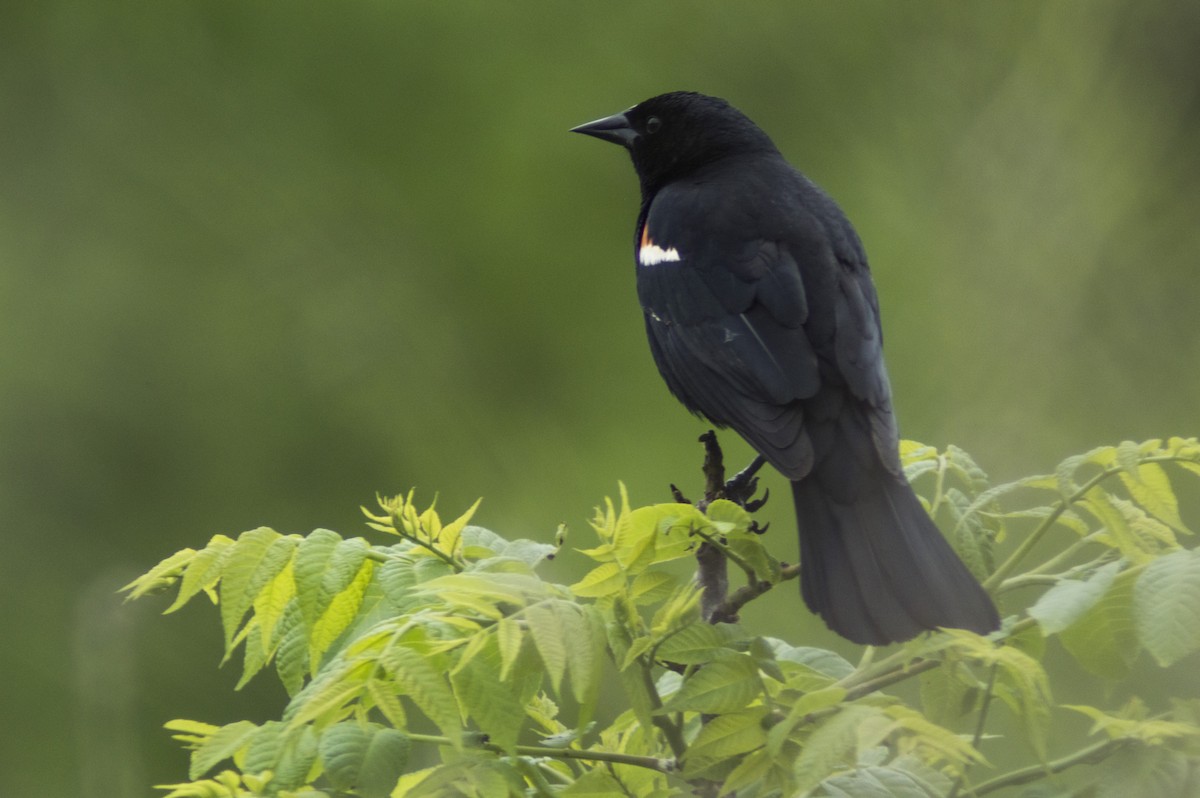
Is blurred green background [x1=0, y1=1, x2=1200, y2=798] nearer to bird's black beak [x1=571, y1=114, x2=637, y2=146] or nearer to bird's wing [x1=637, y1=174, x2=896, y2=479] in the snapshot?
bird's black beak [x1=571, y1=114, x2=637, y2=146]

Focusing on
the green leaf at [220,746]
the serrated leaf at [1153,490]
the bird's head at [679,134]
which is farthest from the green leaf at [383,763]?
the bird's head at [679,134]

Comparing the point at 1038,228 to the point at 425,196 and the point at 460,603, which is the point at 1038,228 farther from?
the point at 460,603

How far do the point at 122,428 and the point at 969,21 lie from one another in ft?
10.4

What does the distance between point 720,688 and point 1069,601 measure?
28 centimetres

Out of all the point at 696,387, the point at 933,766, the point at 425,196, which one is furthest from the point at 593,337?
the point at 933,766

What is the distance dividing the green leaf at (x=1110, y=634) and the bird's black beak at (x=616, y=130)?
203cm

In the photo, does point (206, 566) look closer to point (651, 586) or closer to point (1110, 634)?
point (651, 586)

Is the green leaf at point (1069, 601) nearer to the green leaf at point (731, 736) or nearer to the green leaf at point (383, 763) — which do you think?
the green leaf at point (731, 736)

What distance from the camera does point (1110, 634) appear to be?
1038 mm

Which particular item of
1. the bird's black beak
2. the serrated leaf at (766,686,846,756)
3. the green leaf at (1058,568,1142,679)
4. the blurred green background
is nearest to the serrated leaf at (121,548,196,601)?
the serrated leaf at (766,686,846,756)

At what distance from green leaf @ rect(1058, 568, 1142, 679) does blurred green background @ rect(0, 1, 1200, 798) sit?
2.44 m

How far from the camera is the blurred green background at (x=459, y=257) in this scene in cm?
376

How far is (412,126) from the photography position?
443cm

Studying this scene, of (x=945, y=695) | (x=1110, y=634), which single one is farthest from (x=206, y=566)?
(x=1110, y=634)
